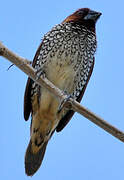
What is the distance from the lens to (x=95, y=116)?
3854mm

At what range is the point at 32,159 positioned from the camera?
227 inches

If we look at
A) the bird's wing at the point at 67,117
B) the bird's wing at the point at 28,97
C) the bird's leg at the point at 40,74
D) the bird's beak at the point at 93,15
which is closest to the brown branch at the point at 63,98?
the bird's leg at the point at 40,74

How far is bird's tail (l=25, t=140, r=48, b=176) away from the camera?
18.5ft

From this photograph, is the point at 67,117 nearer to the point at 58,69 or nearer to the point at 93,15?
the point at 58,69

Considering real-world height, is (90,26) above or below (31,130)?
above

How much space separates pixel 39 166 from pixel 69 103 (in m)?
1.72

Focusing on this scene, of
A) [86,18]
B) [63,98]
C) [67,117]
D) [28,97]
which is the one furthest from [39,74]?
[86,18]

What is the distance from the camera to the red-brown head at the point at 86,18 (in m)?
6.18

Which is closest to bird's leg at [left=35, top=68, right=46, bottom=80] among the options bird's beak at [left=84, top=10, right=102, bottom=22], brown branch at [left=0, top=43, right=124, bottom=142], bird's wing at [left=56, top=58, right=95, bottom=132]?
brown branch at [left=0, top=43, right=124, bottom=142]

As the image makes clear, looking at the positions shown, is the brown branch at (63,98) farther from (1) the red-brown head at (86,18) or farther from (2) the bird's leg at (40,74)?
(1) the red-brown head at (86,18)

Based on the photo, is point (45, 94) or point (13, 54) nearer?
point (13, 54)

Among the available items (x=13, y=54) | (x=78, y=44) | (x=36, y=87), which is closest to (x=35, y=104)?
(x=36, y=87)

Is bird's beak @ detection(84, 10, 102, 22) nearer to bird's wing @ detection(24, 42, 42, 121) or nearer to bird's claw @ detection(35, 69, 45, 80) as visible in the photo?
bird's wing @ detection(24, 42, 42, 121)

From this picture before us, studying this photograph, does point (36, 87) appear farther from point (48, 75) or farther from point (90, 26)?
point (90, 26)
